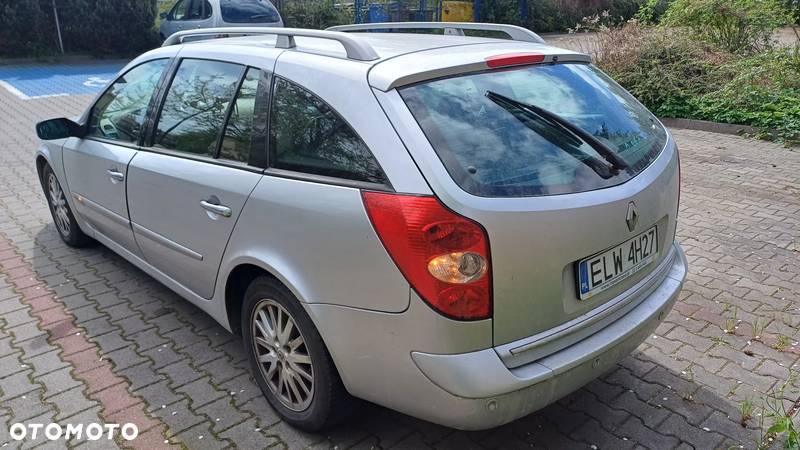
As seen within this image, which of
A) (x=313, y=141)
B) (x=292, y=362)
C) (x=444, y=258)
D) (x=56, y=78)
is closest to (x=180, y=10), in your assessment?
(x=56, y=78)

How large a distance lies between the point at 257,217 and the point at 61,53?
16.5 m

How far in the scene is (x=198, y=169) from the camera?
120 inches

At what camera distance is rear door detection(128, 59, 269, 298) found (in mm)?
2816

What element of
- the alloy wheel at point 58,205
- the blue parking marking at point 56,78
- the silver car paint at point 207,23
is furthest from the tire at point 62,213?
the silver car paint at point 207,23

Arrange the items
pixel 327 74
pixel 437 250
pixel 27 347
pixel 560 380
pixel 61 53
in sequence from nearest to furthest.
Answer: pixel 437 250, pixel 560 380, pixel 327 74, pixel 27 347, pixel 61 53

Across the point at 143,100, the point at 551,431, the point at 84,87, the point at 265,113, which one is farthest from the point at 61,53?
the point at 551,431

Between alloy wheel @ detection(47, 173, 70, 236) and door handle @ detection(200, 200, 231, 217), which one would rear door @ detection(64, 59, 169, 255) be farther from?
door handle @ detection(200, 200, 231, 217)

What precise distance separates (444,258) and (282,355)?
1022mm

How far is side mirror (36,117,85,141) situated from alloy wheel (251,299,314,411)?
221 cm

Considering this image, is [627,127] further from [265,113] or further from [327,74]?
[265,113]

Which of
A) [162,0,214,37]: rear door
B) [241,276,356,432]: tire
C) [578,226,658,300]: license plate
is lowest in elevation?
[241,276,356,432]: tire

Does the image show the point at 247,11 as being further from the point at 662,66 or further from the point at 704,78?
the point at 704,78

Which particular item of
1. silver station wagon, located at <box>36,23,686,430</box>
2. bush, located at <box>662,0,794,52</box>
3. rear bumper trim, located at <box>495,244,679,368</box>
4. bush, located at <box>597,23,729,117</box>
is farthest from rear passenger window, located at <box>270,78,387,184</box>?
bush, located at <box>662,0,794,52</box>

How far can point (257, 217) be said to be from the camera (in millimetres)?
2623
